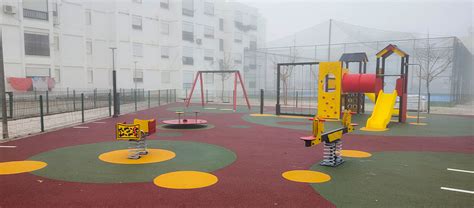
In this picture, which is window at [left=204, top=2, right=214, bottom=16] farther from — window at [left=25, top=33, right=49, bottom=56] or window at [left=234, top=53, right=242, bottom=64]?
window at [left=25, top=33, right=49, bottom=56]

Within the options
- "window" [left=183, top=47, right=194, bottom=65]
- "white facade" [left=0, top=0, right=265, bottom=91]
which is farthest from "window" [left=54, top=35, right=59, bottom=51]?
"window" [left=183, top=47, right=194, bottom=65]

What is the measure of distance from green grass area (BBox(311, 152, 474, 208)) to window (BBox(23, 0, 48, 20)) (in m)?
31.9

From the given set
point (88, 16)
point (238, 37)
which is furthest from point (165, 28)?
point (238, 37)

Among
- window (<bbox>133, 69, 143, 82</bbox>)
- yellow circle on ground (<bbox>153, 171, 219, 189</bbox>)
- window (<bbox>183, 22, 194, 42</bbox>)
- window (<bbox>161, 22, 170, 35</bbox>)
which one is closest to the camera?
yellow circle on ground (<bbox>153, 171, 219, 189</bbox>)

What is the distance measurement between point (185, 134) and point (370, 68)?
35097 mm

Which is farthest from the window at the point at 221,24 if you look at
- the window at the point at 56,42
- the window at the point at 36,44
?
the window at the point at 36,44

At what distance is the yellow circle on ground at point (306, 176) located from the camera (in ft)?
20.6

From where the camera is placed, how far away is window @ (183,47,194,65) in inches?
1729

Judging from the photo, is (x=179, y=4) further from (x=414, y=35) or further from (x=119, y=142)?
(x=119, y=142)

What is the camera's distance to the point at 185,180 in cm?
620

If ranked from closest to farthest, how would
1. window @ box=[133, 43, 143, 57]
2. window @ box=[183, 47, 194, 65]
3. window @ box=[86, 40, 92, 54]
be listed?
window @ box=[86, 40, 92, 54]
window @ box=[133, 43, 143, 57]
window @ box=[183, 47, 194, 65]

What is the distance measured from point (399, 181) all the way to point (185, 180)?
3975 mm

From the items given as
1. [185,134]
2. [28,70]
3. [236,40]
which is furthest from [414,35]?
[28,70]

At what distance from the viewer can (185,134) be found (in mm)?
11875
